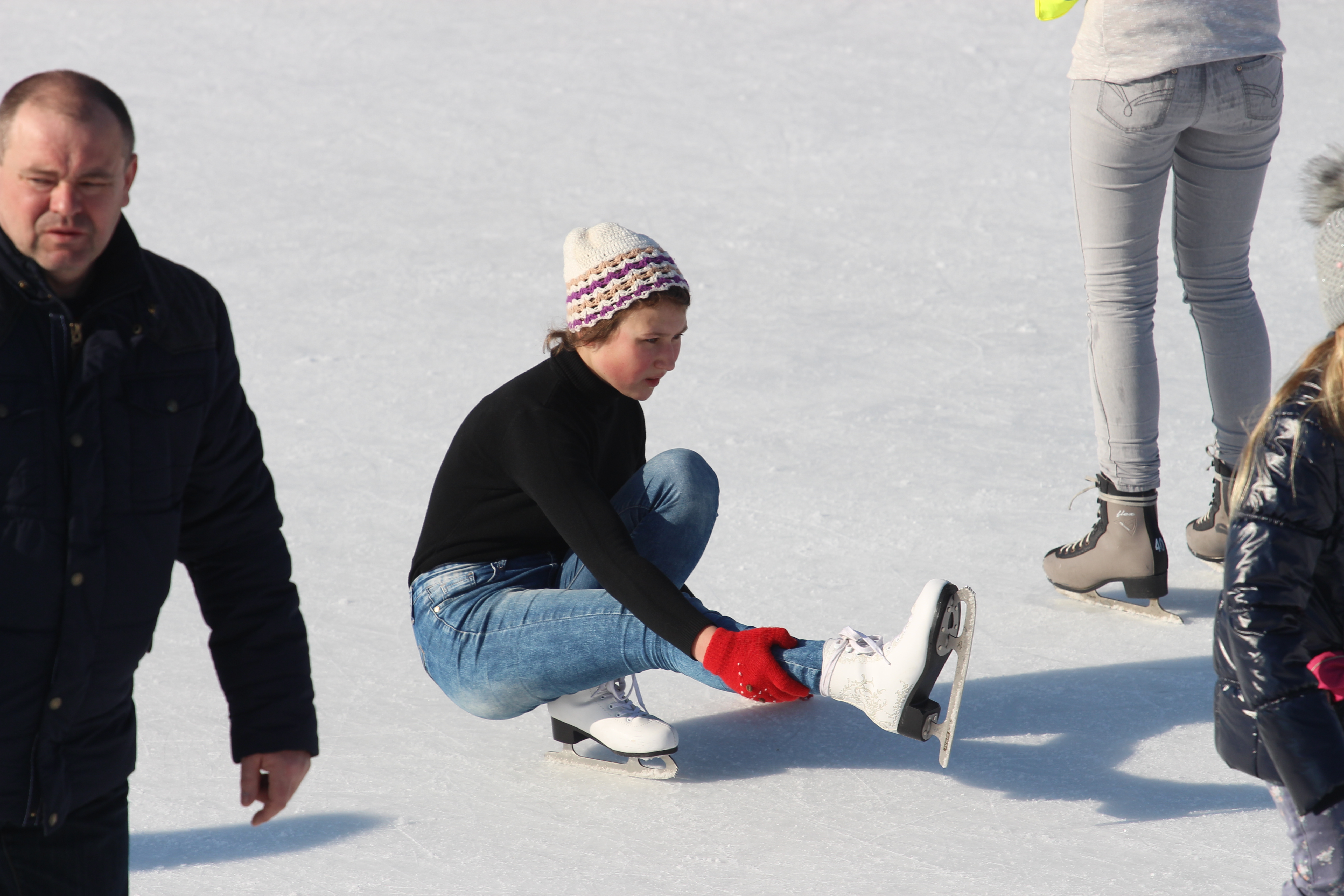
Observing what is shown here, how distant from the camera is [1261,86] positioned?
112 inches

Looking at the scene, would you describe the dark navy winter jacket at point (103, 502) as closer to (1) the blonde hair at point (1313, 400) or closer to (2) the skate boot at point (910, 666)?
(2) the skate boot at point (910, 666)

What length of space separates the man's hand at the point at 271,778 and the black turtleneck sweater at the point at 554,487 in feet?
2.16

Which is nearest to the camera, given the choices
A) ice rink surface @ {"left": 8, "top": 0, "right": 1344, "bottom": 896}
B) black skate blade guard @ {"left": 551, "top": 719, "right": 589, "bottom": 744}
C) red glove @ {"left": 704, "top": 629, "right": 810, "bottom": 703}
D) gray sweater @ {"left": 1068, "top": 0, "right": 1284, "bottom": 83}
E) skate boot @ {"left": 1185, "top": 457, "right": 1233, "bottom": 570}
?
red glove @ {"left": 704, "top": 629, "right": 810, "bottom": 703}

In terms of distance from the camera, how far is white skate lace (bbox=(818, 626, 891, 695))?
2121mm

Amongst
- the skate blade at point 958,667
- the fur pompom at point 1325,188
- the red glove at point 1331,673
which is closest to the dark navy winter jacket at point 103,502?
the skate blade at point 958,667

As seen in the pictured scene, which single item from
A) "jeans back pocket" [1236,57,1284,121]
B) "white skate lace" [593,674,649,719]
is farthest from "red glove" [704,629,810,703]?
"jeans back pocket" [1236,57,1284,121]

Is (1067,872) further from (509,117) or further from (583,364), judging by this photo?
(509,117)

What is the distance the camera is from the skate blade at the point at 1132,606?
3.01 meters

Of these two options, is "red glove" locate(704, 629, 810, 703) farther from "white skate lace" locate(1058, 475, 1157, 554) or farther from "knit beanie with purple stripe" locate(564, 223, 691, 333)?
"white skate lace" locate(1058, 475, 1157, 554)

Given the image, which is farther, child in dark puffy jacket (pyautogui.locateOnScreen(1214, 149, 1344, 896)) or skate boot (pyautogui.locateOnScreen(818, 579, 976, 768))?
skate boot (pyautogui.locateOnScreen(818, 579, 976, 768))

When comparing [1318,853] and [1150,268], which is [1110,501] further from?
[1318,853]

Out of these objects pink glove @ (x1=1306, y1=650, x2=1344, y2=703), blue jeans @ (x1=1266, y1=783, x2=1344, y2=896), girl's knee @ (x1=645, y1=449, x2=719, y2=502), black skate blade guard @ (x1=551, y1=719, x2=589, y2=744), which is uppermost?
girl's knee @ (x1=645, y1=449, x2=719, y2=502)

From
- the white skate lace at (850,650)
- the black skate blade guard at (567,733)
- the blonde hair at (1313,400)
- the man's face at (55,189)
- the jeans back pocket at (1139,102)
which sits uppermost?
the jeans back pocket at (1139,102)

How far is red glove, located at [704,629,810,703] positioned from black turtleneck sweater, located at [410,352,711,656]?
4 cm
